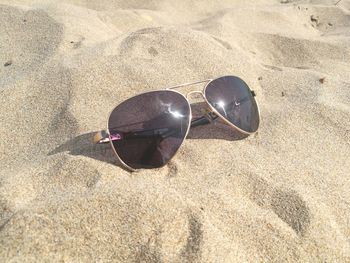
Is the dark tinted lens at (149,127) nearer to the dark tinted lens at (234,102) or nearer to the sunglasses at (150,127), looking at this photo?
the sunglasses at (150,127)

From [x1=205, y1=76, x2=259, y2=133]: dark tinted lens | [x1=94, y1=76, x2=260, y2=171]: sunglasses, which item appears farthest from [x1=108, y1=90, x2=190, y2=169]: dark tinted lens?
[x1=205, y1=76, x2=259, y2=133]: dark tinted lens

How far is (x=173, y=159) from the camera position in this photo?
1.48 m

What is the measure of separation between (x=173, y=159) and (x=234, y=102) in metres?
0.38

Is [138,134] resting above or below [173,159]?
above

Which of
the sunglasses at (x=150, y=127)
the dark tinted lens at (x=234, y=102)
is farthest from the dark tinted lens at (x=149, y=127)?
the dark tinted lens at (x=234, y=102)

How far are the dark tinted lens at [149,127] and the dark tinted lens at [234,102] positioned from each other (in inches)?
6.8

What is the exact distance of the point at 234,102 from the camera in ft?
5.39

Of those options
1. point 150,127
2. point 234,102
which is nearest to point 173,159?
point 150,127

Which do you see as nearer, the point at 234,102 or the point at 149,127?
the point at 149,127

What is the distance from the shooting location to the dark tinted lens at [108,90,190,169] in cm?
140

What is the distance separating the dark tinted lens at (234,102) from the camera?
5.24 ft

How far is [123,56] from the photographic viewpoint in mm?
1979

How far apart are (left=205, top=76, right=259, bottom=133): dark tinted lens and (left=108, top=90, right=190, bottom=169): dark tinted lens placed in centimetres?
17

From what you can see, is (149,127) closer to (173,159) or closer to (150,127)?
(150,127)
